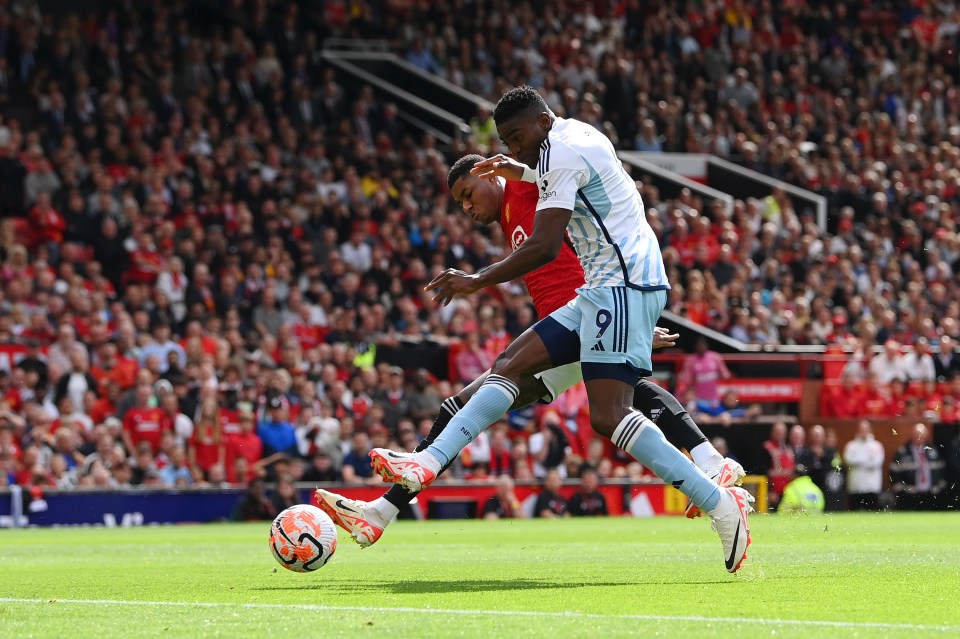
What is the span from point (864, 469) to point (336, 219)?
8.18 meters

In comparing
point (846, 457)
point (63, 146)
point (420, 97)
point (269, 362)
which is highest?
point (420, 97)

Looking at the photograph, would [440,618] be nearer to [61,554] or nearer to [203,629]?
[203,629]

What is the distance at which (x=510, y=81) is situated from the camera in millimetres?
27719

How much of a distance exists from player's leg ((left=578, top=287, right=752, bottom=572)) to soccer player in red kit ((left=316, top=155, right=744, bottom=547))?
517mm

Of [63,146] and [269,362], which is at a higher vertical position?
[63,146]

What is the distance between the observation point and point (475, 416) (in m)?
8.05

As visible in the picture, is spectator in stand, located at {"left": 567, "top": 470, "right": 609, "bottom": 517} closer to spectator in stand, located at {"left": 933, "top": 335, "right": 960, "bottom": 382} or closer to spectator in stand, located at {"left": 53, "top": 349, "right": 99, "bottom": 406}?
spectator in stand, located at {"left": 53, "top": 349, "right": 99, "bottom": 406}

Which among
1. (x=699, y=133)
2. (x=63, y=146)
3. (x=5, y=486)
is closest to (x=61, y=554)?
(x=5, y=486)

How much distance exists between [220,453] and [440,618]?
41.4 ft

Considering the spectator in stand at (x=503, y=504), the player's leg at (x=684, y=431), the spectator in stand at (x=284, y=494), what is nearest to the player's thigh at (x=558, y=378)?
the player's leg at (x=684, y=431)

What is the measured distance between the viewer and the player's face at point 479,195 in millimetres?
9078

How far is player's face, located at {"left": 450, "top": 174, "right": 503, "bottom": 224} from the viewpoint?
29.8 ft

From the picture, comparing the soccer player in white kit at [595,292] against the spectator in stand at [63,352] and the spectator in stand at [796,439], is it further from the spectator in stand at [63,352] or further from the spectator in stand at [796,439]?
the spectator in stand at [796,439]

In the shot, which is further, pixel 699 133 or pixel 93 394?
pixel 699 133
